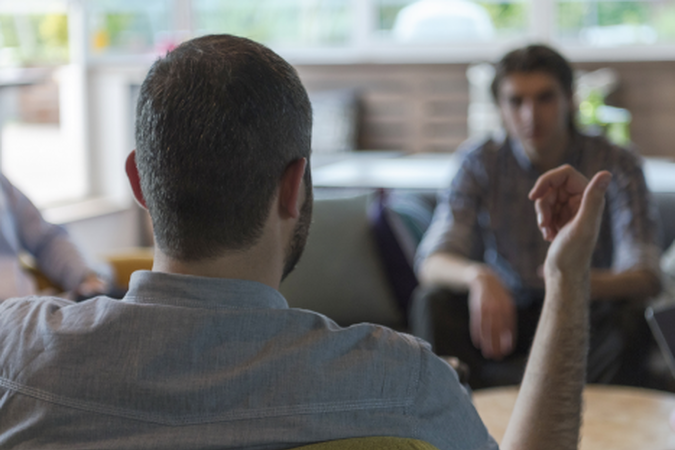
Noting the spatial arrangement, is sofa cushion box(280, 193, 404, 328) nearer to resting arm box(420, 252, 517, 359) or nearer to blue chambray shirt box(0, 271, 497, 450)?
resting arm box(420, 252, 517, 359)

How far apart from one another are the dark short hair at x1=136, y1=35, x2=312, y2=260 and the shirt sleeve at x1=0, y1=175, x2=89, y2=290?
160cm

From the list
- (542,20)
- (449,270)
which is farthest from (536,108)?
(542,20)

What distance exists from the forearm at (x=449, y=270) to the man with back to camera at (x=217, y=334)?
1.24 metres

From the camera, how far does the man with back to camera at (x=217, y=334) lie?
655 millimetres

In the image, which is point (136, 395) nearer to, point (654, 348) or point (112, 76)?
point (654, 348)

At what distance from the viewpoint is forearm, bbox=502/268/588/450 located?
2.81 ft

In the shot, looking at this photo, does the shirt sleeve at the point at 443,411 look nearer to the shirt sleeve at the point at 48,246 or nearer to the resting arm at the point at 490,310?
the resting arm at the point at 490,310

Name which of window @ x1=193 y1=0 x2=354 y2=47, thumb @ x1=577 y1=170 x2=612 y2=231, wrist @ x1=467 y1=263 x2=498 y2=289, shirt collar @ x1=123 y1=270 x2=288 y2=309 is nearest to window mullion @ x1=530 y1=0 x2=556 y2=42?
window @ x1=193 y1=0 x2=354 y2=47

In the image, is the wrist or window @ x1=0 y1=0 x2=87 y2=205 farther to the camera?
window @ x1=0 y1=0 x2=87 y2=205

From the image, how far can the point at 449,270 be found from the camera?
2.12 metres

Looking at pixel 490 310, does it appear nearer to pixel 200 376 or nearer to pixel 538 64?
pixel 538 64

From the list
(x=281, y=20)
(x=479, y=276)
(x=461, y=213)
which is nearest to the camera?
(x=479, y=276)

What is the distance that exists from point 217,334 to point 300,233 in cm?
17

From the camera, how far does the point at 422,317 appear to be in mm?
2236
